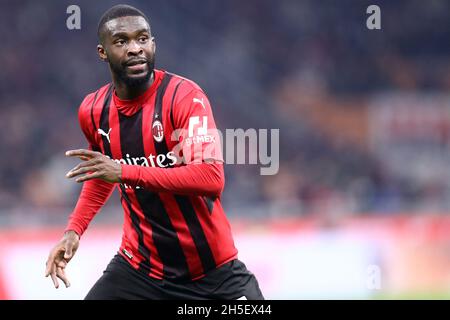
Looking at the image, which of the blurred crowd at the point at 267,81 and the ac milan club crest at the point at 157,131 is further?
the blurred crowd at the point at 267,81

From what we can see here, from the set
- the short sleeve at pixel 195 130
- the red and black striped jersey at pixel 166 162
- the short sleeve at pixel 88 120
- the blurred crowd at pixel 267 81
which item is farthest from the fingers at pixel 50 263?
the blurred crowd at pixel 267 81

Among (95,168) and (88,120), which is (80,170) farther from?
(88,120)

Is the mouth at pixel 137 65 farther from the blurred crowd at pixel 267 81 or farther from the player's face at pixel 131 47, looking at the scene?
the blurred crowd at pixel 267 81

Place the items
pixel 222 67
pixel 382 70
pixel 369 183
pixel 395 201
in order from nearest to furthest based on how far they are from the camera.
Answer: pixel 395 201
pixel 369 183
pixel 222 67
pixel 382 70

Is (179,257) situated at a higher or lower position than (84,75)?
lower

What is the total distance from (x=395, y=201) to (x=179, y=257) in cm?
847

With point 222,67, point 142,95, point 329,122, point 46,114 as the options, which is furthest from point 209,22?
point 142,95

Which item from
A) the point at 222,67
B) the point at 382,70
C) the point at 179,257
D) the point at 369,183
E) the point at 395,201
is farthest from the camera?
the point at 382,70

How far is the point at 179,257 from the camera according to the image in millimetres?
4961

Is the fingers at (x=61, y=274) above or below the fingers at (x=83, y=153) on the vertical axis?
below

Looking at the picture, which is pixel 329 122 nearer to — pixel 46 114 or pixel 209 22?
pixel 209 22

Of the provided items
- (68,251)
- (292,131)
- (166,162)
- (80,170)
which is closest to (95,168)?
(80,170)

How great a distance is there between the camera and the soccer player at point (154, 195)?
484 cm

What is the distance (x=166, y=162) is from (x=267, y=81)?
1137 cm
